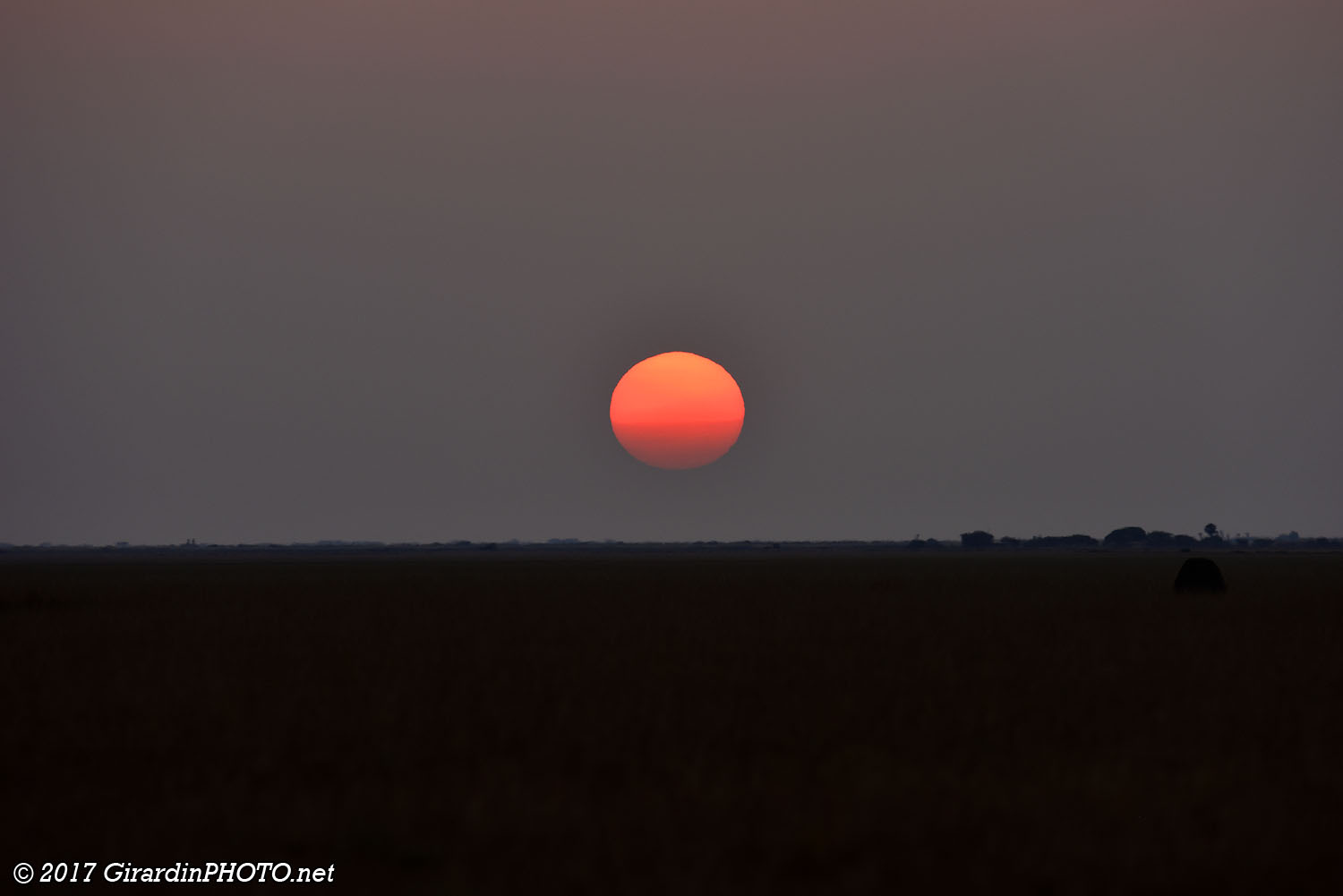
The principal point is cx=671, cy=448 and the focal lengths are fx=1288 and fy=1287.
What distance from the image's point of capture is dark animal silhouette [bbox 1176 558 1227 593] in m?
50.6

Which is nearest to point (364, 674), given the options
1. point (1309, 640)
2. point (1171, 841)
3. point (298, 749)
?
point (298, 749)

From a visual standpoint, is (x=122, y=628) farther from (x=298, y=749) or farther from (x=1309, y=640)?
(x=1309, y=640)

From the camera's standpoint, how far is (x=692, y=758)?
14.4 metres

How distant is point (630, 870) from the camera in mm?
10023

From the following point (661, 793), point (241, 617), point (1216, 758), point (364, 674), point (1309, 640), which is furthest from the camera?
point (241, 617)

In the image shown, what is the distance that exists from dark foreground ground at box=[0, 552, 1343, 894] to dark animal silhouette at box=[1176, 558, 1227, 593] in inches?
827

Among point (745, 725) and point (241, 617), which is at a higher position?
point (241, 617)

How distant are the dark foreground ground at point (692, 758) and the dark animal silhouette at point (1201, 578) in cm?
2101

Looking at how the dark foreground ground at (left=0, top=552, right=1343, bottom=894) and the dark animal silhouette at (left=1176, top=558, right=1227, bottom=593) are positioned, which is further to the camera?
the dark animal silhouette at (left=1176, top=558, right=1227, bottom=593)

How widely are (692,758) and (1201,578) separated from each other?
42.3 metres

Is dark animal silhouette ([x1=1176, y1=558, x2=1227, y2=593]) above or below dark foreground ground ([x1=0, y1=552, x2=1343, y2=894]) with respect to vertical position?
above

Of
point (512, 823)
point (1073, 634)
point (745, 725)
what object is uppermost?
point (1073, 634)

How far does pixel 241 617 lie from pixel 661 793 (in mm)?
27755

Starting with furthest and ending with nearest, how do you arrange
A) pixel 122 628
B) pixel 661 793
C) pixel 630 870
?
pixel 122 628
pixel 661 793
pixel 630 870
